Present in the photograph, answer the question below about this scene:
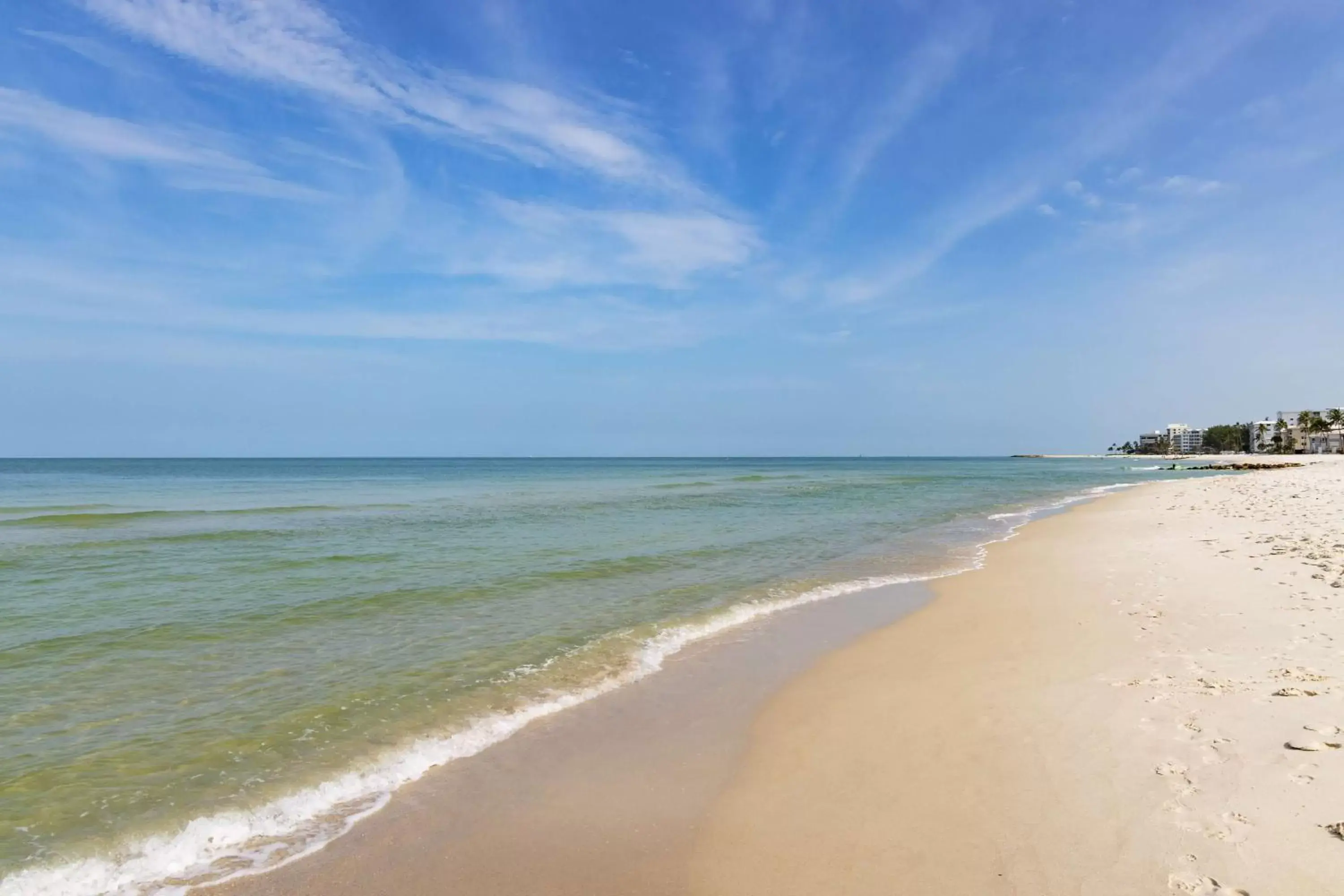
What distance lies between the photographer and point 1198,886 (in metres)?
3.45

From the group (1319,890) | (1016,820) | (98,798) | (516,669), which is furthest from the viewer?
(516,669)

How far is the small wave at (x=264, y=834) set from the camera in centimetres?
404

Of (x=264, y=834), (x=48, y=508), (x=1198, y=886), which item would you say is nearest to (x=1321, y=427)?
(x=1198, y=886)

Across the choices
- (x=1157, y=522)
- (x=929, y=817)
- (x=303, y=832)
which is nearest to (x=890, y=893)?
(x=929, y=817)

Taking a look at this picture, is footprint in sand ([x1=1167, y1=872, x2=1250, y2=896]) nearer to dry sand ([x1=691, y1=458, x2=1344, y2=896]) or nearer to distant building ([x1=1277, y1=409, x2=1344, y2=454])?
dry sand ([x1=691, y1=458, x2=1344, y2=896])

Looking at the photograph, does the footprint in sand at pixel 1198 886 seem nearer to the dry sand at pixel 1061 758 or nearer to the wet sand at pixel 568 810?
the dry sand at pixel 1061 758

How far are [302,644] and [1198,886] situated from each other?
29.2 ft

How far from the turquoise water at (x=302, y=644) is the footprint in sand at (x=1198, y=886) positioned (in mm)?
4731

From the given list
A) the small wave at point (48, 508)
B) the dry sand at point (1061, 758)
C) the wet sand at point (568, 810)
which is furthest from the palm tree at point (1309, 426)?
the small wave at point (48, 508)

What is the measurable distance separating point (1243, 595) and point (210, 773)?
12.2 meters

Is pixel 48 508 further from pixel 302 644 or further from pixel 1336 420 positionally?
pixel 1336 420

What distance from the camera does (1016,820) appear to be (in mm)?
4281

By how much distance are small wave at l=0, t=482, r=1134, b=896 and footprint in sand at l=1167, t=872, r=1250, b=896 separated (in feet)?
15.3

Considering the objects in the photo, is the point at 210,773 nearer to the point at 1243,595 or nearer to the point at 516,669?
the point at 516,669
